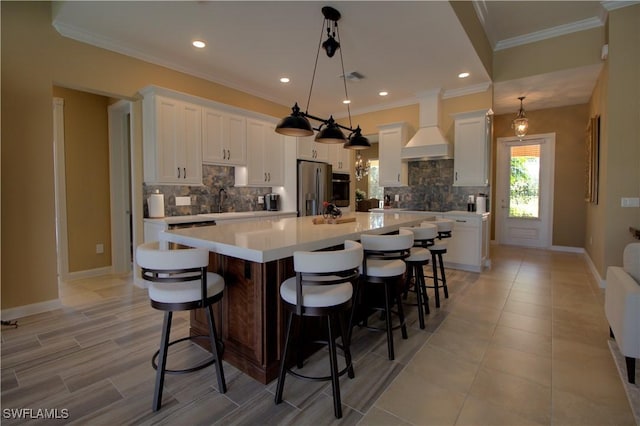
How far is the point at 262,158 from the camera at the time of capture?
5.31m

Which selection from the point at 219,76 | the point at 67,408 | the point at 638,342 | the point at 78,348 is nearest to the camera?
the point at 67,408

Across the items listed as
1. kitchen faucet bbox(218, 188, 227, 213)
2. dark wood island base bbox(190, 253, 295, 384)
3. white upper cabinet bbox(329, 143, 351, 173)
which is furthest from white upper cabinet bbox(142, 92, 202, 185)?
white upper cabinet bbox(329, 143, 351, 173)

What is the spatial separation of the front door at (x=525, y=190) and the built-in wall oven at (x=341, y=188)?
11.8 feet

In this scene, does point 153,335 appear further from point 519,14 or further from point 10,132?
point 519,14

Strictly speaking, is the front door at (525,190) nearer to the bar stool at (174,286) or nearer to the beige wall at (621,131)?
the beige wall at (621,131)

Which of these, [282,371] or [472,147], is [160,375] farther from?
[472,147]

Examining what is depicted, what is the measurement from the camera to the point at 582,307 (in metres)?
3.36

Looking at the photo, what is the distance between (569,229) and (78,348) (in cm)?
829

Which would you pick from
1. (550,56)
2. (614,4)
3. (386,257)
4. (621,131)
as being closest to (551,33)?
(550,56)

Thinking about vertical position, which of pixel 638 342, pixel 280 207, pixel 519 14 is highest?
pixel 519 14

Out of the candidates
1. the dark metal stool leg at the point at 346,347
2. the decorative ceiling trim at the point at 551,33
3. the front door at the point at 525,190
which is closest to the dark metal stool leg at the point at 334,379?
the dark metal stool leg at the point at 346,347

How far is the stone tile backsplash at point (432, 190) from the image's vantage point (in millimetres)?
5480

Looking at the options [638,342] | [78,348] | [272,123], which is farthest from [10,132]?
[638,342]

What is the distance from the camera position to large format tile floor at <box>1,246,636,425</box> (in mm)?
1745
